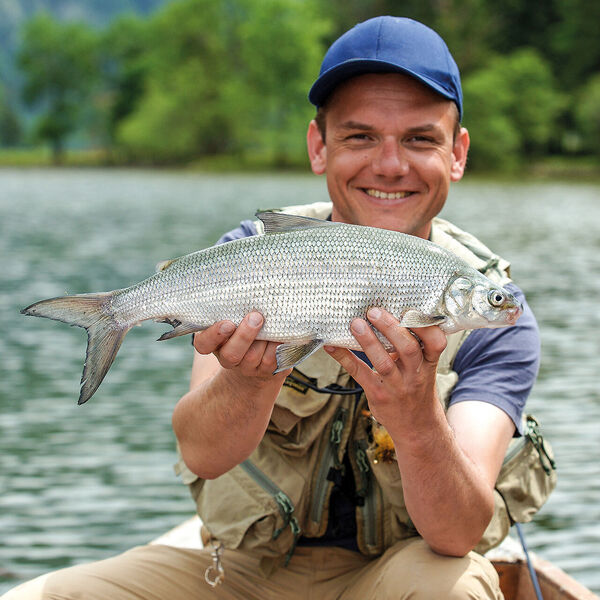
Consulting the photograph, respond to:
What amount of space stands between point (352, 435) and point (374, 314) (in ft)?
3.10

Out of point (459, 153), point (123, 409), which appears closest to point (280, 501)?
point (459, 153)

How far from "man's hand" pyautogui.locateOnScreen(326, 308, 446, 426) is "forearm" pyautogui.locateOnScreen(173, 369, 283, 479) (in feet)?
1.42

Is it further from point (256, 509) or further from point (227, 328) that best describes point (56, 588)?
point (227, 328)

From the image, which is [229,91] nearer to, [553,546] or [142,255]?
[142,255]

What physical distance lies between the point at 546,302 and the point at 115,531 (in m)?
11.1

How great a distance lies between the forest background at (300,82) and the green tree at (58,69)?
455cm

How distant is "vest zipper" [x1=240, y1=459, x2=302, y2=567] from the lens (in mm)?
3598

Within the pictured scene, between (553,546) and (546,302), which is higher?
(546,302)

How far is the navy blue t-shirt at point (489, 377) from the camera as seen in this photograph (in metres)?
3.54

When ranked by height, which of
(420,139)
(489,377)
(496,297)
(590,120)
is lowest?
(489,377)

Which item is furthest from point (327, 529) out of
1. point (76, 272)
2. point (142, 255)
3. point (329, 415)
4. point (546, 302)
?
point (142, 255)

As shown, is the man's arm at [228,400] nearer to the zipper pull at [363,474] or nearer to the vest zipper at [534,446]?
the zipper pull at [363,474]

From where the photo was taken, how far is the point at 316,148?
4.23 m

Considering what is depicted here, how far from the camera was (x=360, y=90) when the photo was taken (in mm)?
3811
